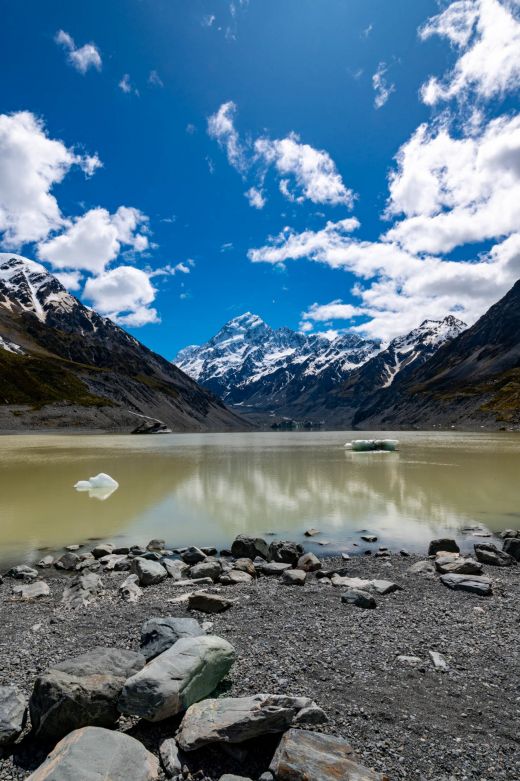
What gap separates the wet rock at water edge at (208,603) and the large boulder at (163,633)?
232 cm

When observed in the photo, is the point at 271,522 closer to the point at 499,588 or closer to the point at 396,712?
the point at 499,588

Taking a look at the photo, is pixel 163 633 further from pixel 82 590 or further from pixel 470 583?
pixel 470 583

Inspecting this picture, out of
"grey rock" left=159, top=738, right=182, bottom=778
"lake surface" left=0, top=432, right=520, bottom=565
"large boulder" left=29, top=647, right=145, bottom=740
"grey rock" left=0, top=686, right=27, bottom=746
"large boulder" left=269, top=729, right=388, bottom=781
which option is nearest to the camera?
"large boulder" left=269, top=729, right=388, bottom=781

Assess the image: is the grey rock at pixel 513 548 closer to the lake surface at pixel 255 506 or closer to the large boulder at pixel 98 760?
the lake surface at pixel 255 506

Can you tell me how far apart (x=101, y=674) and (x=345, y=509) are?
2474 centimetres

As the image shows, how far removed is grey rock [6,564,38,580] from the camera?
691 inches

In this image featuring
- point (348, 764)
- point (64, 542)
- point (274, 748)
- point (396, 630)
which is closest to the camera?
point (348, 764)

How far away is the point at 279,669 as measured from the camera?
9.81 m

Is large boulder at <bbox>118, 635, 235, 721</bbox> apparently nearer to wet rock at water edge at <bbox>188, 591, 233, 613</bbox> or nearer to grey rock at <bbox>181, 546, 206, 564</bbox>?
wet rock at water edge at <bbox>188, 591, 233, 613</bbox>

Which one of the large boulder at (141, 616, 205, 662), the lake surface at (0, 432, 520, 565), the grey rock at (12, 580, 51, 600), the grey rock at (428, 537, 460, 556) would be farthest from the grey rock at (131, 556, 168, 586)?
the grey rock at (428, 537, 460, 556)

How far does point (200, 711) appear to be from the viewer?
790cm

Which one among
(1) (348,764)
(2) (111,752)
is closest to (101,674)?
(2) (111,752)

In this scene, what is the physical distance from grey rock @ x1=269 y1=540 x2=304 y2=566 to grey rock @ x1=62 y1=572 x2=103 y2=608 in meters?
7.15

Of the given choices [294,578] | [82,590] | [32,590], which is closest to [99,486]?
[32,590]
